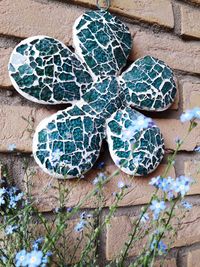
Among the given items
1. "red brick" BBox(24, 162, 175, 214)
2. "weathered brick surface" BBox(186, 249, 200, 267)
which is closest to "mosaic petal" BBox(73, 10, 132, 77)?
"red brick" BBox(24, 162, 175, 214)

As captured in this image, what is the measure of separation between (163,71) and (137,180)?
0.80ft

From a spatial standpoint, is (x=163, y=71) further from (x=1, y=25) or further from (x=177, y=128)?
(x=1, y=25)

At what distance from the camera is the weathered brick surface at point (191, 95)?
0.90 metres

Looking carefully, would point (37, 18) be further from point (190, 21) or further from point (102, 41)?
point (190, 21)

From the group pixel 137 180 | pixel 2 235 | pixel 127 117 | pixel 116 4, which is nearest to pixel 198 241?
pixel 137 180

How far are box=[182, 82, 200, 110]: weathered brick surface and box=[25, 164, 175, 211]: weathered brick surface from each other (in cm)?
18

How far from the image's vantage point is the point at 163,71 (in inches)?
32.4

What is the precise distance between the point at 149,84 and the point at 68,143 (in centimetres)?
23

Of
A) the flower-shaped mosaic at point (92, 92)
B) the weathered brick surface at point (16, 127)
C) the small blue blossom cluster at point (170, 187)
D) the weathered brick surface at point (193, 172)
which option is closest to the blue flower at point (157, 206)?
the small blue blossom cluster at point (170, 187)

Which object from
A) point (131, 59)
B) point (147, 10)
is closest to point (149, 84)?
point (131, 59)

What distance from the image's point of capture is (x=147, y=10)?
2.82 feet

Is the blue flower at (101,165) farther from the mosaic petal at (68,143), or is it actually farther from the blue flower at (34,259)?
the blue flower at (34,259)

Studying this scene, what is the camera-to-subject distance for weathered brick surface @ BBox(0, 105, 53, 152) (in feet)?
2.16

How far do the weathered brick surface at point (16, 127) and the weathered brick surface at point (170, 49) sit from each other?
29cm
